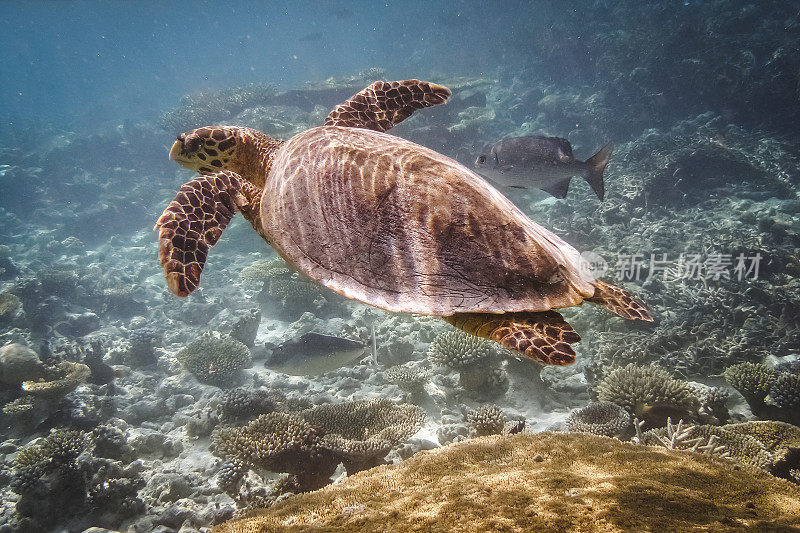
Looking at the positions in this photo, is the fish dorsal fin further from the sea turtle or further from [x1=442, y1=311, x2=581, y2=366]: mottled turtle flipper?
[x1=442, y1=311, x2=581, y2=366]: mottled turtle flipper

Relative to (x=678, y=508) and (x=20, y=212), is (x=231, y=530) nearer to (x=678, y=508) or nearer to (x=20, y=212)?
(x=678, y=508)

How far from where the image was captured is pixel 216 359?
7.80 m

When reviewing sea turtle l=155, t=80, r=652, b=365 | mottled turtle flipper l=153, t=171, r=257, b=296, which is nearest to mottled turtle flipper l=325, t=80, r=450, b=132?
A: sea turtle l=155, t=80, r=652, b=365

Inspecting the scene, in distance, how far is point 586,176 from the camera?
240 inches

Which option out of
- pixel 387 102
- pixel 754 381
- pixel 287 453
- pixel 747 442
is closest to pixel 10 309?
pixel 287 453

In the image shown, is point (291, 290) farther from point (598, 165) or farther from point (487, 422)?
point (598, 165)

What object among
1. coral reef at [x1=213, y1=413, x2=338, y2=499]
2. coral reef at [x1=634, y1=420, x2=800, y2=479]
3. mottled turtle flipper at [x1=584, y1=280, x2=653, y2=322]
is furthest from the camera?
coral reef at [x1=213, y1=413, x2=338, y2=499]

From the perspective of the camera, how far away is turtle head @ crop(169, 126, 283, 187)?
3.59 m

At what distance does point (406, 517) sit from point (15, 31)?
115 metres

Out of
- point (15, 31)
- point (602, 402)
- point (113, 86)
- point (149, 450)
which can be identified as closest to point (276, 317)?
point (149, 450)

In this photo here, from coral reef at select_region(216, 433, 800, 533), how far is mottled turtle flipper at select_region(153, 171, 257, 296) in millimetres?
1733

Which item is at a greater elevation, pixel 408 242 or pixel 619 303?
pixel 408 242

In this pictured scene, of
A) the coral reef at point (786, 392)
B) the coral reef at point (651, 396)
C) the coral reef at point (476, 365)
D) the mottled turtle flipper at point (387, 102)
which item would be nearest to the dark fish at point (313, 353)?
the coral reef at point (476, 365)

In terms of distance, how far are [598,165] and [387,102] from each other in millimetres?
3851
